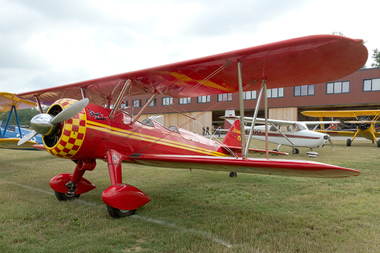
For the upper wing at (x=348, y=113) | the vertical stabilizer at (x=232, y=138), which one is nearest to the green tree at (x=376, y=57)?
the upper wing at (x=348, y=113)

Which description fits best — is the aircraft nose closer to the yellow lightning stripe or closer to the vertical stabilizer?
the yellow lightning stripe

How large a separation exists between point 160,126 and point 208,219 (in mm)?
2390

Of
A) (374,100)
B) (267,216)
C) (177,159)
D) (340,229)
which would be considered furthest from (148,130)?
(374,100)

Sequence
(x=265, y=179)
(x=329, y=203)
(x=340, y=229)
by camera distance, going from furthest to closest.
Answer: (x=265, y=179), (x=329, y=203), (x=340, y=229)

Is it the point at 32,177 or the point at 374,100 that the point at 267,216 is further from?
the point at 374,100

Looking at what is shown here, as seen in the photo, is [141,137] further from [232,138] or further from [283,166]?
[232,138]

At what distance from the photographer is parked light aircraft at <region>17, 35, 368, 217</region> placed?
3113 mm

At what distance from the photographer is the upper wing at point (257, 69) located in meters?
3.08

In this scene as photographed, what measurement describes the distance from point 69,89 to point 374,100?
29.2 meters

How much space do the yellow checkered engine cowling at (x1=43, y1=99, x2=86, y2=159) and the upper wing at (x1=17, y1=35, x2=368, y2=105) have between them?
38.7 inches

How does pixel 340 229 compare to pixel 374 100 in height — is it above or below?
below

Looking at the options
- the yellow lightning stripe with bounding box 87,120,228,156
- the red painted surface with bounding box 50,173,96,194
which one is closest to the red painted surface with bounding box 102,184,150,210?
the yellow lightning stripe with bounding box 87,120,228,156

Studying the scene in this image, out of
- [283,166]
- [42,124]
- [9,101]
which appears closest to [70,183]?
[42,124]

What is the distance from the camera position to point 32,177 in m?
6.74
